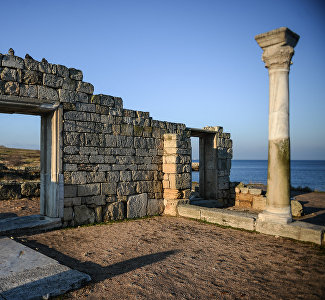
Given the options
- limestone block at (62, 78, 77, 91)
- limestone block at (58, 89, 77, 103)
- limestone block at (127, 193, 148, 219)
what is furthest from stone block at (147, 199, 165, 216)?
limestone block at (62, 78, 77, 91)

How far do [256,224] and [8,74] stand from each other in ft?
20.6

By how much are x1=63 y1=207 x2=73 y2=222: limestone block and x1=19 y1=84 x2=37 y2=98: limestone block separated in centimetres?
270

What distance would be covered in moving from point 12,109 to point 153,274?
483 cm

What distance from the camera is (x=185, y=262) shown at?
14.5 feet

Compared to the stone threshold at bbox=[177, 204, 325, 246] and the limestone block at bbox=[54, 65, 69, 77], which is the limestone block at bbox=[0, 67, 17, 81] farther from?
the stone threshold at bbox=[177, 204, 325, 246]

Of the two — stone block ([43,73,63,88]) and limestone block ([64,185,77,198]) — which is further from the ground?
stone block ([43,73,63,88])

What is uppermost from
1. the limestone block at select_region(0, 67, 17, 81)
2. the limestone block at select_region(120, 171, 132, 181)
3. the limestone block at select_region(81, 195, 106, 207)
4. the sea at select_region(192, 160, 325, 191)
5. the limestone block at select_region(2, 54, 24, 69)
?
the limestone block at select_region(2, 54, 24, 69)

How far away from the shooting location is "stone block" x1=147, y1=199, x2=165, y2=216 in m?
8.34

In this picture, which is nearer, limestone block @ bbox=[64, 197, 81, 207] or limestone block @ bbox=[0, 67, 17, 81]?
limestone block @ bbox=[0, 67, 17, 81]

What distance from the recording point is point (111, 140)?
7.46 m

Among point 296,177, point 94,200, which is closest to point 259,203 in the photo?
point 94,200

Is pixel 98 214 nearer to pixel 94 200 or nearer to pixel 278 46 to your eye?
pixel 94 200

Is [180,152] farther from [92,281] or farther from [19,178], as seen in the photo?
[19,178]

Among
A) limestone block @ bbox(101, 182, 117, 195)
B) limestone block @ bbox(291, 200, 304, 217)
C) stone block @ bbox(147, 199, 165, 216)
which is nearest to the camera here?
limestone block @ bbox(101, 182, 117, 195)
